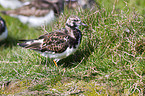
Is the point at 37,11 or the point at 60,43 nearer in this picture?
the point at 60,43

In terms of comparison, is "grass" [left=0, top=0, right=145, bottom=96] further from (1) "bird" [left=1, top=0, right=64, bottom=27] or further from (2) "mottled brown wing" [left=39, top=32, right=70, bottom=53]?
(1) "bird" [left=1, top=0, right=64, bottom=27]

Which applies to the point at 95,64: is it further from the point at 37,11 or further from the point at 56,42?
the point at 37,11

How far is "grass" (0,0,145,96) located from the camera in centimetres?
408

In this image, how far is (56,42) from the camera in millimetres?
4430

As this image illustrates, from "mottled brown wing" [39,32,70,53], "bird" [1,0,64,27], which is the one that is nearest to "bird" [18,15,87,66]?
"mottled brown wing" [39,32,70,53]

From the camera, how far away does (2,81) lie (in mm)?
4348

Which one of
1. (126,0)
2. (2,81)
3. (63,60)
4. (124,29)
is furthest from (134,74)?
(2,81)

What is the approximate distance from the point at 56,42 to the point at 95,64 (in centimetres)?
101

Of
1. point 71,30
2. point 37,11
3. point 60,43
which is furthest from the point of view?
point 37,11

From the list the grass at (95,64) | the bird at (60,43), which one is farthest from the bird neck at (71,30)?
the grass at (95,64)

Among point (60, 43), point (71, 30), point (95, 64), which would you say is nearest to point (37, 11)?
point (71, 30)


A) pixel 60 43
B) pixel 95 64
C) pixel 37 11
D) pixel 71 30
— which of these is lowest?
pixel 95 64

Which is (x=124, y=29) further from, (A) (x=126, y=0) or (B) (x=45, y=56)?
(B) (x=45, y=56)

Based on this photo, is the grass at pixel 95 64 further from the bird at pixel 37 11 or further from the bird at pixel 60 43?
the bird at pixel 37 11
